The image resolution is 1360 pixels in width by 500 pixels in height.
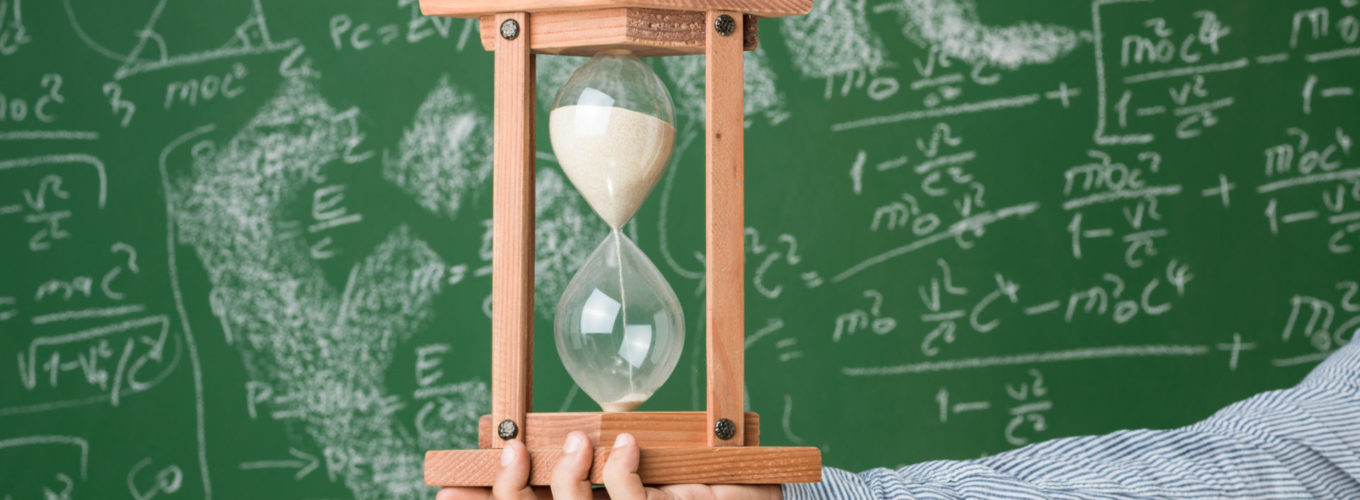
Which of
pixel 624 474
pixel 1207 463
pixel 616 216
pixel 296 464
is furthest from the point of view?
pixel 296 464

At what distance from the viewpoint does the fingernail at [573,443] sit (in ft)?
2.88

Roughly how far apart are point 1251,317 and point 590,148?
68.5 inches

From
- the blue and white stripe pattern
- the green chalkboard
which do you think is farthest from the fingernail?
the green chalkboard

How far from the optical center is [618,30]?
0.92 m

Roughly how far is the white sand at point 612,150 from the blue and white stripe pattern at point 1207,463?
0.35 meters

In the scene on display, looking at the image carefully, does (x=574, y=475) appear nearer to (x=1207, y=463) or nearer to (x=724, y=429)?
(x=724, y=429)

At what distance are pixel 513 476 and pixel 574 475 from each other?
46 mm

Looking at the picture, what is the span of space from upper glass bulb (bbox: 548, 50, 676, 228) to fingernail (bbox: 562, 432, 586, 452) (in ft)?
0.62

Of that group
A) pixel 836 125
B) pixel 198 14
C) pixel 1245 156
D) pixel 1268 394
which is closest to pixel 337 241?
pixel 198 14

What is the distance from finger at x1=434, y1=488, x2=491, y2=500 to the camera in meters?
0.89

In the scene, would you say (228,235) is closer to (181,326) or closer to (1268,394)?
(181,326)

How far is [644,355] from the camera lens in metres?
0.96

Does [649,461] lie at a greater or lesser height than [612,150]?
lesser

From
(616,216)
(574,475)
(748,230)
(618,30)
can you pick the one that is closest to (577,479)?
(574,475)
